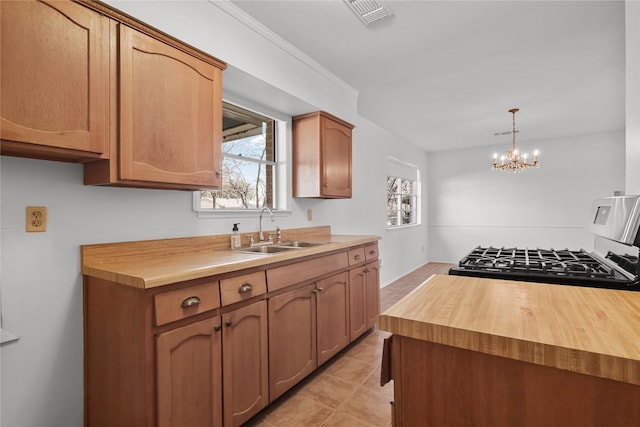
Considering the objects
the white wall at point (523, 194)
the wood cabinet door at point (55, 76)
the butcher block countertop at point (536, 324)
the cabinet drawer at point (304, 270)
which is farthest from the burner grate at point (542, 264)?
the white wall at point (523, 194)

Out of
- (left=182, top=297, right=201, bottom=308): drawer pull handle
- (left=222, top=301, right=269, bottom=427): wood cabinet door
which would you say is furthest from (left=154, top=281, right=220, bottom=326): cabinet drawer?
(left=222, top=301, right=269, bottom=427): wood cabinet door

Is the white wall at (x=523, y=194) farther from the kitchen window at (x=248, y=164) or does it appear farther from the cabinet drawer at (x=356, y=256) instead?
the kitchen window at (x=248, y=164)

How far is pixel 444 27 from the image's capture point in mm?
2281

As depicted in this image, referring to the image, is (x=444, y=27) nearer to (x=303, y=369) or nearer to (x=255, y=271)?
(x=255, y=271)

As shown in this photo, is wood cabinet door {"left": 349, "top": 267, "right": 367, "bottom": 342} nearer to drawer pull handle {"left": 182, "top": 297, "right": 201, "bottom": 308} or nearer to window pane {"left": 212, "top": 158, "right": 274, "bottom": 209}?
window pane {"left": 212, "top": 158, "right": 274, "bottom": 209}

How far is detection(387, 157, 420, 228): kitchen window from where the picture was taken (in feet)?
18.4

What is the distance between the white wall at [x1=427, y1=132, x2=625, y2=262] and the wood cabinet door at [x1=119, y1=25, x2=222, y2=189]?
6075mm

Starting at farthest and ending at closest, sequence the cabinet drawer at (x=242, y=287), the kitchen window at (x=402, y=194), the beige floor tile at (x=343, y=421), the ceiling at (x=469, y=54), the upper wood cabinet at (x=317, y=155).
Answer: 1. the kitchen window at (x=402, y=194)
2. the upper wood cabinet at (x=317, y=155)
3. the ceiling at (x=469, y=54)
4. the beige floor tile at (x=343, y=421)
5. the cabinet drawer at (x=242, y=287)

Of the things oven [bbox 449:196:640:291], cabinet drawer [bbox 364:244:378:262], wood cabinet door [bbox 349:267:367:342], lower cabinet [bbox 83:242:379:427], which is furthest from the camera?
cabinet drawer [bbox 364:244:378:262]

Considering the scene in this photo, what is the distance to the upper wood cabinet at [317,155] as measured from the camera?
288cm

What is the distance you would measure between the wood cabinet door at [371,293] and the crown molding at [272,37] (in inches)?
72.5

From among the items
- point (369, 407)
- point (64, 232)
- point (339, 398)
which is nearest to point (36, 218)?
point (64, 232)

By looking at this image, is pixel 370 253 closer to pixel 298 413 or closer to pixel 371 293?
pixel 371 293

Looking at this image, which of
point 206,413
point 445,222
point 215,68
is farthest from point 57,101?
point 445,222
